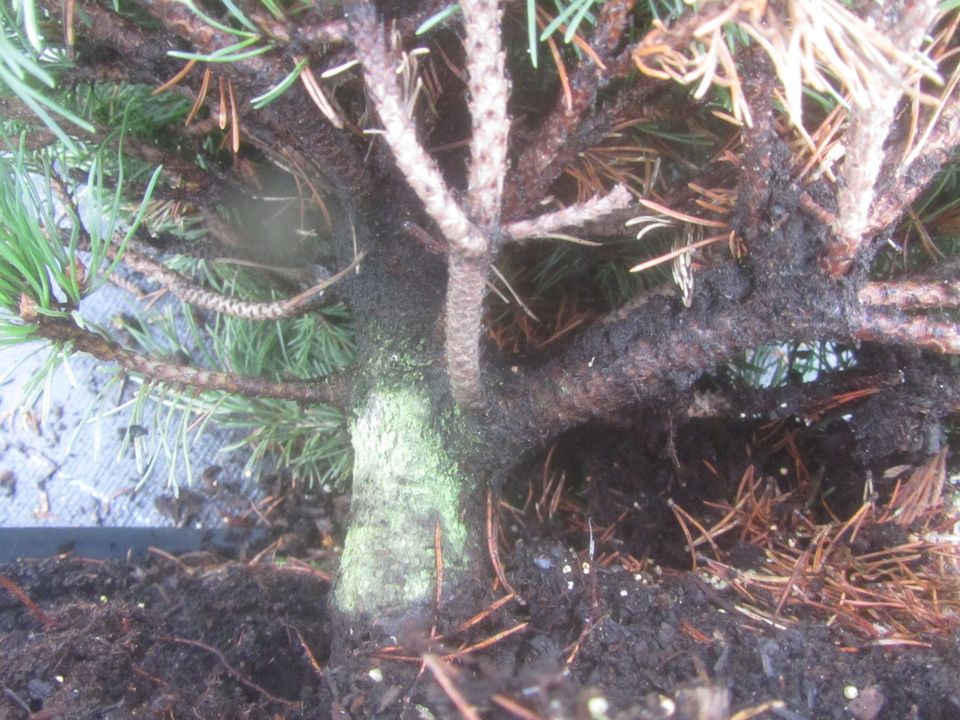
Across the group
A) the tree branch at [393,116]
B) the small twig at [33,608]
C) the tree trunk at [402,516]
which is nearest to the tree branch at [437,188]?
the tree branch at [393,116]

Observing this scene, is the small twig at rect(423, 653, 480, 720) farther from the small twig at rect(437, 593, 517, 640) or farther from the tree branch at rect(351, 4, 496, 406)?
the tree branch at rect(351, 4, 496, 406)

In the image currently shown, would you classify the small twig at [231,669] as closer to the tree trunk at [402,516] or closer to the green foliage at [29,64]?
the tree trunk at [402,516]

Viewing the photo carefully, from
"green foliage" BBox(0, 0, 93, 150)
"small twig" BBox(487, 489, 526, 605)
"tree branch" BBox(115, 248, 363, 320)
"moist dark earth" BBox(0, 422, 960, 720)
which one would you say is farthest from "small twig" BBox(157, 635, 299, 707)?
"green foliage" BBox(0, 0, 93, 150)

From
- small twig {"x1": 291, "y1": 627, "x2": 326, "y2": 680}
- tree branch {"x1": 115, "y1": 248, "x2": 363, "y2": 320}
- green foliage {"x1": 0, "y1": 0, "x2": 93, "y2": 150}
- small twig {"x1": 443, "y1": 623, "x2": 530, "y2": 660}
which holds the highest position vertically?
green foliage {"x1": 0, "y1": 0, "x2": 93, "y2": 150}

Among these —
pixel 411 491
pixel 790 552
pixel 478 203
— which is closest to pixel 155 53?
pixel 478 203

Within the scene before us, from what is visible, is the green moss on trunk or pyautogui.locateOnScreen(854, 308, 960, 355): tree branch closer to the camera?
pyautogui.locateOnScreen(854, 308, 960, 355): tree branch

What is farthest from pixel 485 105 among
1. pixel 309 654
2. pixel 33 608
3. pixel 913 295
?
pixel 33 608

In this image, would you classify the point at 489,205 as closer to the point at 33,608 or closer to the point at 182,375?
the point at 182,375

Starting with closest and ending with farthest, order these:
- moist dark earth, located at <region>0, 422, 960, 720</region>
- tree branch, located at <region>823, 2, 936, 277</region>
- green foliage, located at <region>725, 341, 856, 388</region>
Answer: tree branch, located at <region>823, 2, 936, 277</region>
moist dark earth, located at <region>0, 422, 960, 720</region>
green foliage, located at <region>725, 341, 856, 388</region>
